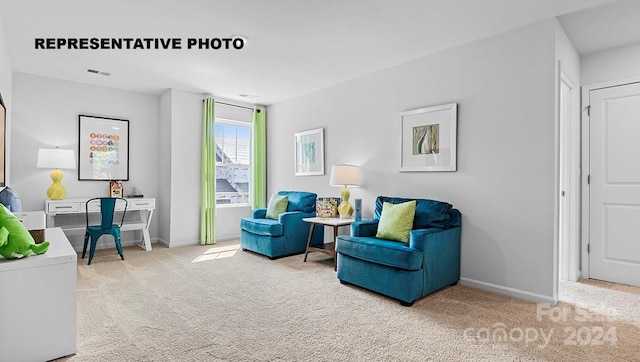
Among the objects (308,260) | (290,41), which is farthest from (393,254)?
(290,41)

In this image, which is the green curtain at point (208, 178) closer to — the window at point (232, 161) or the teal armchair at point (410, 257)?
the window at point (232, 161)

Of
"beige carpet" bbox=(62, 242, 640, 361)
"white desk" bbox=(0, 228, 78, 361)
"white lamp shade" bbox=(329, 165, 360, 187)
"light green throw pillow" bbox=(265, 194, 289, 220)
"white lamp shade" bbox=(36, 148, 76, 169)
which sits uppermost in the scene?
"white lamp shade" bbox=(36, 148, 76, 169)

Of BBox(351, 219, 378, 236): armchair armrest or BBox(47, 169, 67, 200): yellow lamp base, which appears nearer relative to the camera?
BBox(351, 219, 378, 236): armchair armrest

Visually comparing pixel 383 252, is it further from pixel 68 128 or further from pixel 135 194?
pixel 68 128

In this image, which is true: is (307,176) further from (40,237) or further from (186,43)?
(40,237)

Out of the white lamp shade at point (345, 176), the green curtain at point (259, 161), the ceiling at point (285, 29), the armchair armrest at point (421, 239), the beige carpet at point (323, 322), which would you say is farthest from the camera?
the green curtain at point (259, 161)

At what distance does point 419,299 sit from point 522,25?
2626mm

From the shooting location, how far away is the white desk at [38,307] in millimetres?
1809

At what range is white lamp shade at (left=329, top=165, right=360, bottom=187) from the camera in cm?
419

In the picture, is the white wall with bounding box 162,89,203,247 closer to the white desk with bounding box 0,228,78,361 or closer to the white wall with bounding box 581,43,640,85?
the white desk with bounding box 0,228,78,361

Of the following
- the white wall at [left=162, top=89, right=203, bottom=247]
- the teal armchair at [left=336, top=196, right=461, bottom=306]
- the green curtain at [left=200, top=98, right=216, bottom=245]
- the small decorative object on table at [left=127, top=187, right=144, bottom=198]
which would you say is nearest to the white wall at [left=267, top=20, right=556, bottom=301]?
the teal armchair at [left=336, top=196, right=461, bottom=306]

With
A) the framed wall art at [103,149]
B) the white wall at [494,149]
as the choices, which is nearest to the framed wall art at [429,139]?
the white wall at [494,149]

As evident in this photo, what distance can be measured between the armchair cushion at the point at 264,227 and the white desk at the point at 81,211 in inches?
59.8

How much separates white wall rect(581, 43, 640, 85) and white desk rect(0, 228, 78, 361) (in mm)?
4967
